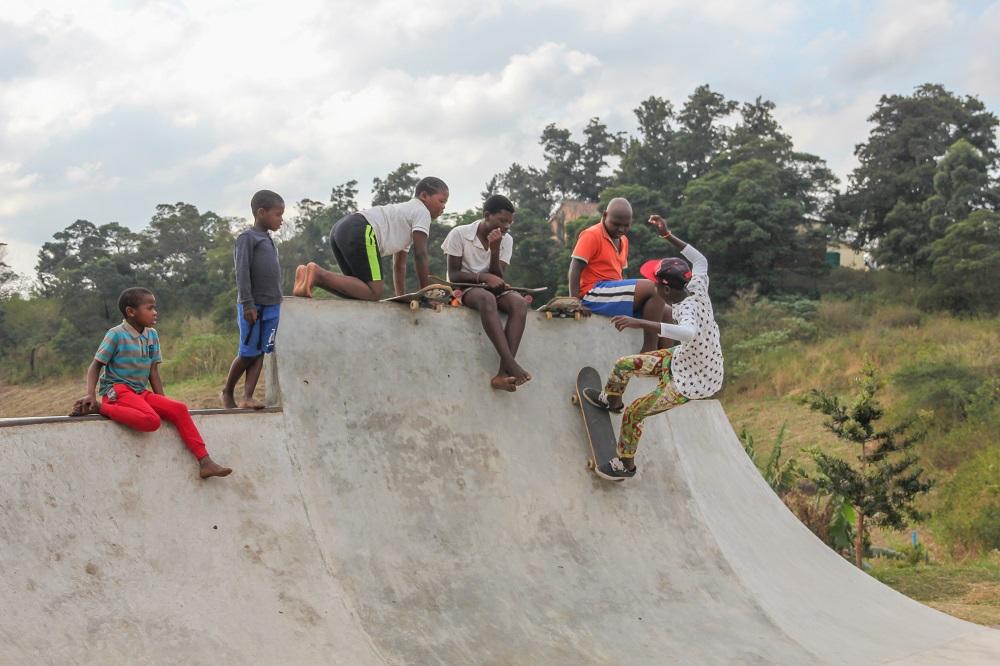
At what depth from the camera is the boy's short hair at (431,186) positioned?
6117 mm

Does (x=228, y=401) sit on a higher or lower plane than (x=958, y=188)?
lower

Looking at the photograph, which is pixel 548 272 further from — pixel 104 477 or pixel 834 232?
pixel 104 477

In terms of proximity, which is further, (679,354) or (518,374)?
(518,374)

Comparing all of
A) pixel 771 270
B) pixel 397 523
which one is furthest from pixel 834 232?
pixel 397 523

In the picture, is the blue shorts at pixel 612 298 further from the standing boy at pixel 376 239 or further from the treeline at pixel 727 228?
the treeline at pixel 727 228

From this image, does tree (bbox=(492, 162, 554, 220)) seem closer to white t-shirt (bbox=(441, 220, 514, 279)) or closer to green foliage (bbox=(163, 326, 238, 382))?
green foliage (bbox=(163, 326, 238, 382))

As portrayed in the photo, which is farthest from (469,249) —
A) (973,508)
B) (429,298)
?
(973,508)

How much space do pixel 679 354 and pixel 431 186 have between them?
81.8 inches

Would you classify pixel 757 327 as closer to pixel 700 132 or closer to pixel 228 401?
pixel 700 132

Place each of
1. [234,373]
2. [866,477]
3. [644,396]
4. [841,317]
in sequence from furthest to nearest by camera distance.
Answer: [841,317]
[866,477]
[644,396]
[234,373]

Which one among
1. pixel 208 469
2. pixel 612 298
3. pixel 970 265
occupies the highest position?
pixel 970 265

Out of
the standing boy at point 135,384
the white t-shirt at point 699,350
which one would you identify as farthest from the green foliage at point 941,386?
the standing boy at point 135,384

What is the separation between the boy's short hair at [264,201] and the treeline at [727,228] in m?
23.4

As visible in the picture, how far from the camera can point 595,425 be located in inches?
239
